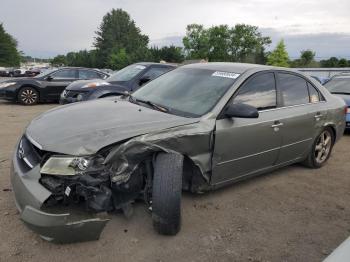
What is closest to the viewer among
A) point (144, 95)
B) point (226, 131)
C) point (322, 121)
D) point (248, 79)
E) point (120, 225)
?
point (120, 225)

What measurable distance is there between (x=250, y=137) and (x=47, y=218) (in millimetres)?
2336

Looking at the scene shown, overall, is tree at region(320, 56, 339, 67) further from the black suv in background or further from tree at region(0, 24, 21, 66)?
tree at region(0, 24, 21, 66)

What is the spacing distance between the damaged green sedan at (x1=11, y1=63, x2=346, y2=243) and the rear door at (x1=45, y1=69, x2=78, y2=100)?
8810mm

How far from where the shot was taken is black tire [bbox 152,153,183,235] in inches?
121

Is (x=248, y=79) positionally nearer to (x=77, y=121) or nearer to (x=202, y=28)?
(x=77, y=121)

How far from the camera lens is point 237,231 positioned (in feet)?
11.3

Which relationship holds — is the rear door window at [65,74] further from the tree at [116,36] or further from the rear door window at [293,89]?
the tree at [116,36]

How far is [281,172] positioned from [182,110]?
2.25m

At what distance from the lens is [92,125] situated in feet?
10.8

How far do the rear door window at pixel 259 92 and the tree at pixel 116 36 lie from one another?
79492mm

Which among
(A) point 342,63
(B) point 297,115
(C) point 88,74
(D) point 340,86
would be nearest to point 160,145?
(B) point 297,115

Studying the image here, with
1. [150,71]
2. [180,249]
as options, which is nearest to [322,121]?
[180,249]

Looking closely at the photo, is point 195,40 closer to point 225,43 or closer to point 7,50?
point 225,43

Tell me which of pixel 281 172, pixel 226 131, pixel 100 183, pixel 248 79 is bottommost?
pixel 281 172
